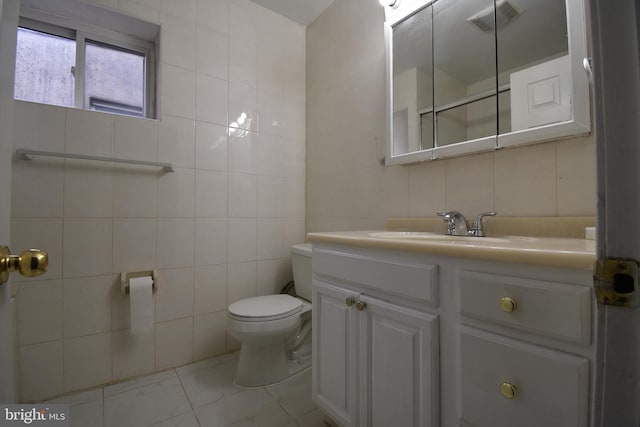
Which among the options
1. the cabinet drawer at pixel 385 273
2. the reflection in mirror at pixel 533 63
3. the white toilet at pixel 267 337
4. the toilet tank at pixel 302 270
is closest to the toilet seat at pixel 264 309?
the white toilet at pixel 267 337

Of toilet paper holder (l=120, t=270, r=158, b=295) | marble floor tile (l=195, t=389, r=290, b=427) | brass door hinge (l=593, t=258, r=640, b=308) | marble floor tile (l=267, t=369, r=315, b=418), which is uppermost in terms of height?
brass door hinge (l=593, t=258, r=640, b=308)

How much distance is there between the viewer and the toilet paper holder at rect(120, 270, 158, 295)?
1.41 metres

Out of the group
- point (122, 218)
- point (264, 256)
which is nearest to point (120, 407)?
point (122, 218)

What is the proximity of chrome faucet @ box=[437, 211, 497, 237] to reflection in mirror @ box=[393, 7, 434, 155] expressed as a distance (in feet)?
1.18

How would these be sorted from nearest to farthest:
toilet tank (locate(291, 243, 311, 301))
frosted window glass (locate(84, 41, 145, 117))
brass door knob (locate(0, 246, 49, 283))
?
brass door knob (locate(0, 246, 49, 283))
frosted window glass (locate(84, 41, 145, 117))
toilet tank (locate(291, 243, 311, 301))

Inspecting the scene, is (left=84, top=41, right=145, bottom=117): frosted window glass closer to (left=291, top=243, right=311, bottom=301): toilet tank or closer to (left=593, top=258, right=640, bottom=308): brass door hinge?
(left=291, top=243, right=311, bottom=301): toilet tank

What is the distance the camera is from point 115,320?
4.66 feet

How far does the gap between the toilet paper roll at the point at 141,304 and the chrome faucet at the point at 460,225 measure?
4.86 feet

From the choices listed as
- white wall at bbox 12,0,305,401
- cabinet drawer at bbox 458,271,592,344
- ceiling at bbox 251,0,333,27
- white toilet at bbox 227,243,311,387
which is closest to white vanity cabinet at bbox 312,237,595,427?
cabinet drawer at bbox 458,271,592,344

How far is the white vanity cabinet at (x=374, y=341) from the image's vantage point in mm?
729

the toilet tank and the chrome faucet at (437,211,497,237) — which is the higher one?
the chrome faucet at (437,211,497,237)

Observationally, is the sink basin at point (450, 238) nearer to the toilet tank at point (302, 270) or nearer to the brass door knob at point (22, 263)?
the toilet tank at point (302, 270)

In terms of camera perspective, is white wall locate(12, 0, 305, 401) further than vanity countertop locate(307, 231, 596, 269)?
Yes

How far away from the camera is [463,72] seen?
3.84ft
